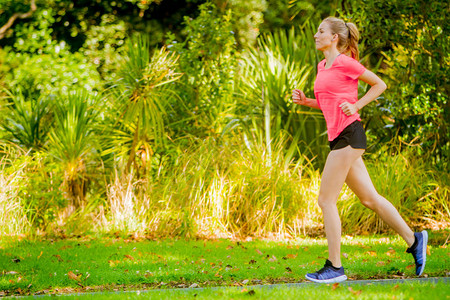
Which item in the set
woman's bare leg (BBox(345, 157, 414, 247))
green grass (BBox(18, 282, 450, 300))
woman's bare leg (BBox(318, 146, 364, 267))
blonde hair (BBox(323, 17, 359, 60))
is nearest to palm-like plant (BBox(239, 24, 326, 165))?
blonde hair (BBox(323, 17, 359, 60))

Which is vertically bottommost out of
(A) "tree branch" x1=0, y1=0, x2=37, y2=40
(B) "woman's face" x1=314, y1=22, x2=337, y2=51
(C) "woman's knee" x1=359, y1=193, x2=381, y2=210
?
(C) "woman's knee" x1=359, y1=193, x2=381, y2=210

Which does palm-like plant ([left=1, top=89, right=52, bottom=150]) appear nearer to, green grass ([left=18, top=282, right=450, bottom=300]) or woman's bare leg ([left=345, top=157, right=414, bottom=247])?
green grass ([left=18, top=282, right=450, bottom=300])

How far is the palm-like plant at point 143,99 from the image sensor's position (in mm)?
9367

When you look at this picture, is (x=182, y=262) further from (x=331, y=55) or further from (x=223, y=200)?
(x=331, y=55)

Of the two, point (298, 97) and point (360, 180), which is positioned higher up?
point (298, 97)

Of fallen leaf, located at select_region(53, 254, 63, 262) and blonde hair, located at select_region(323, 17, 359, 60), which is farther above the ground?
blonde hair, located at select_region(323, 17, 359, 60)

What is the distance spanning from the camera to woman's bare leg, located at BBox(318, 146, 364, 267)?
4.60 meters

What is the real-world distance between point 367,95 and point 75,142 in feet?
20.6

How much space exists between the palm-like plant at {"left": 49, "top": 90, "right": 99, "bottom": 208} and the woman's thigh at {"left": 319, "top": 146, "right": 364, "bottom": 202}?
5903 millimetres

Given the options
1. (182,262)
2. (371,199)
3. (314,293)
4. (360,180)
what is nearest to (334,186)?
(360,180)

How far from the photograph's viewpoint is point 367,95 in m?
4.64

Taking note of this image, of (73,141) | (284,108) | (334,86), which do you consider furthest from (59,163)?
(334,86)

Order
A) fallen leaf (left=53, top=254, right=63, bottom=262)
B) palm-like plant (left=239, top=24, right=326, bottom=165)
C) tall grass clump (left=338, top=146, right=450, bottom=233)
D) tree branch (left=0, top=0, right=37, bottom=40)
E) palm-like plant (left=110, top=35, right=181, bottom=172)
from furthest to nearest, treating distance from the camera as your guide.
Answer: tree branch (left=0, top=0, right=37, bottom=40)
palm-like plant (left=239, top=24, right=326, bottom=165)
palm-like plant (left=110, top=35, right=181, bottom=172)
tall grass clump (left=338, top=146, right=450, bottom=233)
fallen leaf (left=53, top=254, right=63, bottom=262)

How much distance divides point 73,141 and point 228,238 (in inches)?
127
